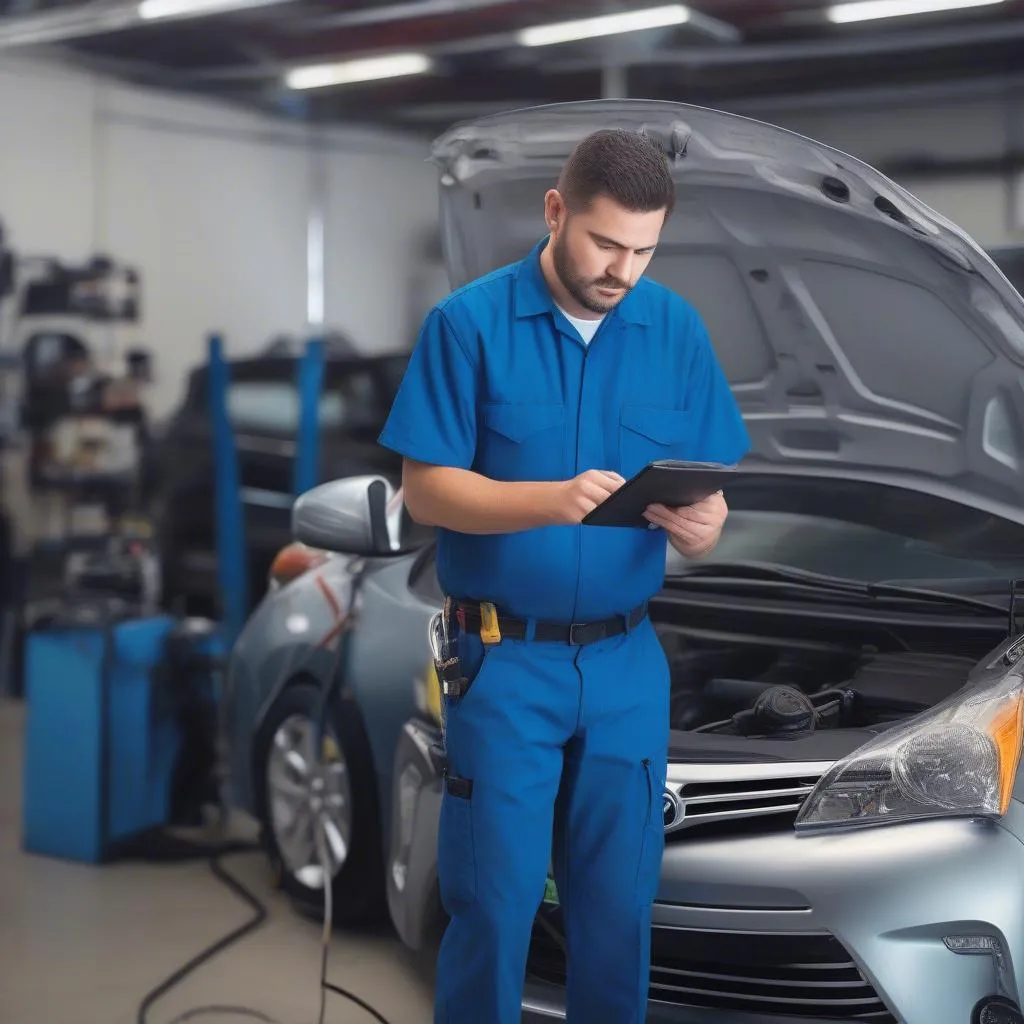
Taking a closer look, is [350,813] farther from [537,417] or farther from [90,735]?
[537,417]

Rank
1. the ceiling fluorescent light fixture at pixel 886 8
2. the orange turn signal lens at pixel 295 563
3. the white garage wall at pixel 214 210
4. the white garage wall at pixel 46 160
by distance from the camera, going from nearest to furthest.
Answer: the orange turn signal lens at pixel 295 563
the ceiling fluorescent light fixture at pixel 886 8
the white garage wall at pixel 46 160
the white garage wall at pixel 214 210

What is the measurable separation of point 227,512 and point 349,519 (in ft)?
9.14

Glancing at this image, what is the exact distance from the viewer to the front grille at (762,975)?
6.04 feet

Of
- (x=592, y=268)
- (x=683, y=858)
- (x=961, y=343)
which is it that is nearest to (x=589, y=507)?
(x=592, y=268)

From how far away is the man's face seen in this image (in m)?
1.74

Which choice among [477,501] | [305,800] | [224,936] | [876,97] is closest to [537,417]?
[477,501]

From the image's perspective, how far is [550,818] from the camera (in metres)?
1.84

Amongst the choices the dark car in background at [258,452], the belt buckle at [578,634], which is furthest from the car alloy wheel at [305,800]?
the dark car in background at [258,452]

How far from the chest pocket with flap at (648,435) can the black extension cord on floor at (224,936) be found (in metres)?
1.12

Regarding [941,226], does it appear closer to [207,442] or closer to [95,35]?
[207,442]

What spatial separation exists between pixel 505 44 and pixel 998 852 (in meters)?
4.71

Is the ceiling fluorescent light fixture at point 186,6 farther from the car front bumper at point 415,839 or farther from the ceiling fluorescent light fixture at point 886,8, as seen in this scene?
the car front bumper at point 415,839

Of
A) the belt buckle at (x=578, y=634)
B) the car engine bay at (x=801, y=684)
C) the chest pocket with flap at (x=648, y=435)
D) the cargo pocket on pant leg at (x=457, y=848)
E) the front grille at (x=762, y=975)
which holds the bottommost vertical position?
the front grille at (x=762, y=975)

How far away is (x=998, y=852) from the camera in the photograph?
5.77ft
